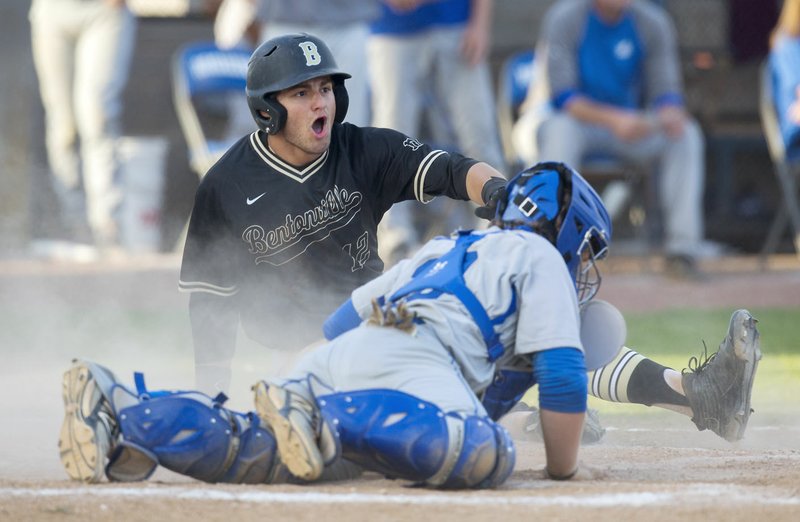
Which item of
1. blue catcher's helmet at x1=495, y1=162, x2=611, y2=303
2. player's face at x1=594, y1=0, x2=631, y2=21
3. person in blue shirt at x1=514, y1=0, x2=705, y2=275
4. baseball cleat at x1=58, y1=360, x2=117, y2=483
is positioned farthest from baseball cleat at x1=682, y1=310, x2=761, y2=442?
player's face at x1=594, y1=0, x2=631, y2=21

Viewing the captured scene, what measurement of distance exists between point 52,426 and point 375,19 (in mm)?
4749

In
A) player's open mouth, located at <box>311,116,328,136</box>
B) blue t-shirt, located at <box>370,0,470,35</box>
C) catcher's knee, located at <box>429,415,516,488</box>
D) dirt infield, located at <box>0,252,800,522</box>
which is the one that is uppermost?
blue t-shirt, located at <box>370,0,470,35</box>

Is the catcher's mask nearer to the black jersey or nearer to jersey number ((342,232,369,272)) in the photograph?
the black jersey

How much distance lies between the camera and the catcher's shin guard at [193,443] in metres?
3.82

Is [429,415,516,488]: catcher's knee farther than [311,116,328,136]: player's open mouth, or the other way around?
[311,116,328,136]: player's open mouth

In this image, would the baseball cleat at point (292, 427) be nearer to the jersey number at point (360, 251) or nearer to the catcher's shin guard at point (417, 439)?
the catcher's shin guard at point (417, 439)

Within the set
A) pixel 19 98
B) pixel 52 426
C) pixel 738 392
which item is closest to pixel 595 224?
pixel 738 392

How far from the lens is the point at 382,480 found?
4.16 meters

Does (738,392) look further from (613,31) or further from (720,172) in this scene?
(720,172)

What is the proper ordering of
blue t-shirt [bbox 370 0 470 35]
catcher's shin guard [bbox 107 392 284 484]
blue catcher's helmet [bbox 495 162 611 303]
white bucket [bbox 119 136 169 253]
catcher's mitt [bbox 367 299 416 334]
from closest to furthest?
catcher's shin guard [bbox 107 392 284 484], catcher's mitt [bbox 367 299 416 334], blue catcher's helmet [bbox 495 162 611 303], blue t-shirt [bbox 370 0 470 35], white bucket [bbox 119 136 169 253]

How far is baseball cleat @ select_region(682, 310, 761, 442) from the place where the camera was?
4.61 meters

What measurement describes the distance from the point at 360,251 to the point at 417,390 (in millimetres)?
1617

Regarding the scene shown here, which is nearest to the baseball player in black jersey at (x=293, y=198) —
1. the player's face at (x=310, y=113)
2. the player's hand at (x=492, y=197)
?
the player's face at (x=310, y=113)

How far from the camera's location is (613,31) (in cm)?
1023
